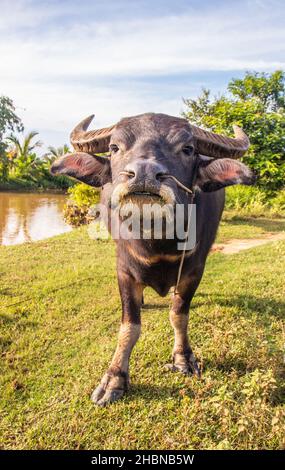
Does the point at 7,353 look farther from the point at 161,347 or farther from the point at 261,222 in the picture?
the point at 261,222

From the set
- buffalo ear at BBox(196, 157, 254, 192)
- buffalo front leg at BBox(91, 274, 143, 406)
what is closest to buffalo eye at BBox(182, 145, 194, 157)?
buffalo ear at BBox(196, 157, 254, 192)

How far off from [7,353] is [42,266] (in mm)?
2258

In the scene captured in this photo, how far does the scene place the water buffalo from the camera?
164cm

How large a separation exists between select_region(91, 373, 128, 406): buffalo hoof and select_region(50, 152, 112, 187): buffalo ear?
1.07m

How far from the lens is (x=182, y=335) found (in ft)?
7.98

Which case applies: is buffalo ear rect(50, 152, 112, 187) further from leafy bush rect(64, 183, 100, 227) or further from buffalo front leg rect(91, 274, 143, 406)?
leafy bush rect(64, 183, 100, 227)

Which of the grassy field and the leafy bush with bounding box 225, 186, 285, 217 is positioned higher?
the leafy bush with bounding box 225, 186, 285, 217

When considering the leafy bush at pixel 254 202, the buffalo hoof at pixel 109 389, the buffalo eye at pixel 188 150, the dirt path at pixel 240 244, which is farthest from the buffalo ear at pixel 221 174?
the leafy bush at pixel 254 202

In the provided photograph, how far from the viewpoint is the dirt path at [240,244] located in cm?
583

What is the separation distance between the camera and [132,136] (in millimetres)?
1817

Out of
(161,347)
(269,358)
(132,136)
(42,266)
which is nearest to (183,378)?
(161,347)

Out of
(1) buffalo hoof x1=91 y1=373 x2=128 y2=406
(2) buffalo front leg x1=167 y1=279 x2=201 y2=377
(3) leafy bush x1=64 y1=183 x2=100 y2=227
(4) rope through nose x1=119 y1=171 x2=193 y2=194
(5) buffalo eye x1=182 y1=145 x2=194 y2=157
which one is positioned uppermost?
(5) buffalo eye x1=182 y1=145 x2=194 y2=157

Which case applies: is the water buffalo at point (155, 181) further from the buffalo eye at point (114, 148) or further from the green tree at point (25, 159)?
the green tree at point (25, 159)
